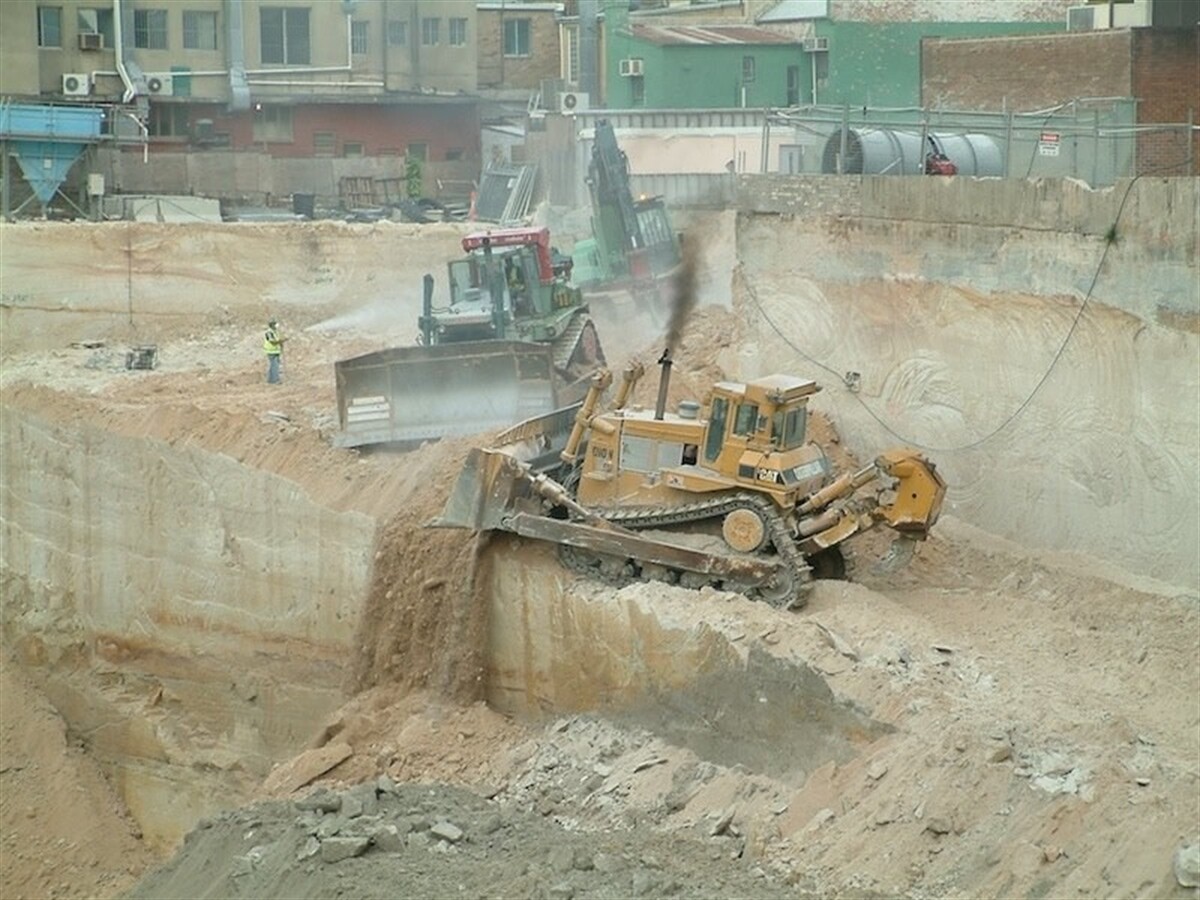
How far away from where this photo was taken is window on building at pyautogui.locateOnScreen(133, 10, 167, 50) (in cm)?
4600

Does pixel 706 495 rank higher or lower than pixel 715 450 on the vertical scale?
lower

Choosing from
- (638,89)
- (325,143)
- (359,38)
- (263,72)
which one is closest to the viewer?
(638,89)

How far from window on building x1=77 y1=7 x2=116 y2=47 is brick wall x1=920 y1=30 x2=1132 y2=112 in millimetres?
20144

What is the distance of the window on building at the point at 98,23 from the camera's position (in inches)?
1783

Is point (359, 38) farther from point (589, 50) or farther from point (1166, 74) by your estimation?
point (1166, 74)

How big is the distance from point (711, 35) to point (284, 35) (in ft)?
33.1

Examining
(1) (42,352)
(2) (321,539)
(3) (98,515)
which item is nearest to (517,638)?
(2) (321,539)

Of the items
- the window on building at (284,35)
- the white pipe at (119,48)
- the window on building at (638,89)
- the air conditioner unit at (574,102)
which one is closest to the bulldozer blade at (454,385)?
the air conditioner unit at (574,102)

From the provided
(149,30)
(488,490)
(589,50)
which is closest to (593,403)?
(488,490)

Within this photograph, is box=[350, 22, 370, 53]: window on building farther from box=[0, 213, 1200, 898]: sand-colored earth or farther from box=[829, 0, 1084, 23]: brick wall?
box=[0, 213, 1200, 898]: sand-colored earth

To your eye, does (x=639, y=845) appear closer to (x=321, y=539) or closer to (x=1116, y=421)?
(x=1116, y=421)

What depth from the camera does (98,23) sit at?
1793 inches

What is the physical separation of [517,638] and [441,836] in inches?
156

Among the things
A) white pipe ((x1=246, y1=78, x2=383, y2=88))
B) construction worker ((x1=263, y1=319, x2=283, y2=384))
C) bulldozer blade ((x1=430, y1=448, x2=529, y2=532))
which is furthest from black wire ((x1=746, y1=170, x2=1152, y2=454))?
white pipe ((x1=246, y1=78, x2=383, y2=88))
